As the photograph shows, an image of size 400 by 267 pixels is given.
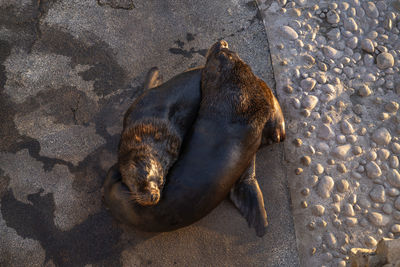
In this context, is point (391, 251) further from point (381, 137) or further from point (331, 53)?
point (331, 53)

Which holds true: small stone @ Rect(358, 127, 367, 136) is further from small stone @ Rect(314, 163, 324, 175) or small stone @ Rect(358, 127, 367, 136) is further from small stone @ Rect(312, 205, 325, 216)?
small stone @ Rect(312, 205, 325, 216)

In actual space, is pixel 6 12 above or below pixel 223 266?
above

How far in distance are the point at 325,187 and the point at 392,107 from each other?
1211 millimetres

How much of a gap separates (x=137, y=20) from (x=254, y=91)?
5.76 ft

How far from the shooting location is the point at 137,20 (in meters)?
4.32

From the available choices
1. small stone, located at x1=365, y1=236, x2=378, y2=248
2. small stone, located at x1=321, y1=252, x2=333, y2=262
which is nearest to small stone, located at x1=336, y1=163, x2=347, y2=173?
small stone, located at x1=365, y1=236, x2=378, y2=248

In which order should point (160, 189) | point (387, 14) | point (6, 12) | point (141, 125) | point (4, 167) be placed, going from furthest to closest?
point (387, 14) < point (6, 12) < point (4, 167) < point (141, 125) < point (160, 189)

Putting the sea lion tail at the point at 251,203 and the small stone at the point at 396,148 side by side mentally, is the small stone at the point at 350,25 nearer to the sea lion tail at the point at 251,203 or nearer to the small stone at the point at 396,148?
the small stone at the point at 396,148

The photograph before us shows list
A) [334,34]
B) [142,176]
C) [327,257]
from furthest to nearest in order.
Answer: [334,34], [327,257], [142,176]

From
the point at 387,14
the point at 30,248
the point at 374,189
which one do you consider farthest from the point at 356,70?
the point at 30,248

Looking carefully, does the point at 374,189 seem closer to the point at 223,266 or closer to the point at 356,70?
the point at 356,70

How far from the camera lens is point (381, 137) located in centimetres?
398

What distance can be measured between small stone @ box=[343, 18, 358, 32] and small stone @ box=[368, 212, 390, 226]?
2.12 meters

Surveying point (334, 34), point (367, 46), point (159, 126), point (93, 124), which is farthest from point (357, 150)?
point (93, 124)
